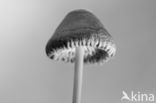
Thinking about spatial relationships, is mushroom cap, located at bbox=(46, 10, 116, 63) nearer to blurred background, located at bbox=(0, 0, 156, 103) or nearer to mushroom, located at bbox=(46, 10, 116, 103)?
mushroom, located at bbox=(46, 10, 116, 103)

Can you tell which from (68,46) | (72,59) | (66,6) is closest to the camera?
(68,46)

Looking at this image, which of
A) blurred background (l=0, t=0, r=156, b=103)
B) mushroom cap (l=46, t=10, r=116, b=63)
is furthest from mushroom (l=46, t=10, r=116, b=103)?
blurred background (l=0, t=0, r=156, b=103)

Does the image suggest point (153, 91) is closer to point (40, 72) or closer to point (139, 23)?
point (139, 23)

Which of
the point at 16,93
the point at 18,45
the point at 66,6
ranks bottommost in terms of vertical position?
the point at 16,93

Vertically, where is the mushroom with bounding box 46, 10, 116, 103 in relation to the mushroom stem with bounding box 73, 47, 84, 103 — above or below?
above

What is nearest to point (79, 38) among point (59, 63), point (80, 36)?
point (80, 36)

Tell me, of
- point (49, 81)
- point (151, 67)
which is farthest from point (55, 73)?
point (151, 67)

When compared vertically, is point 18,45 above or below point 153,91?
above

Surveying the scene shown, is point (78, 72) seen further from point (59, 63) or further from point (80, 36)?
point (59, 63)
